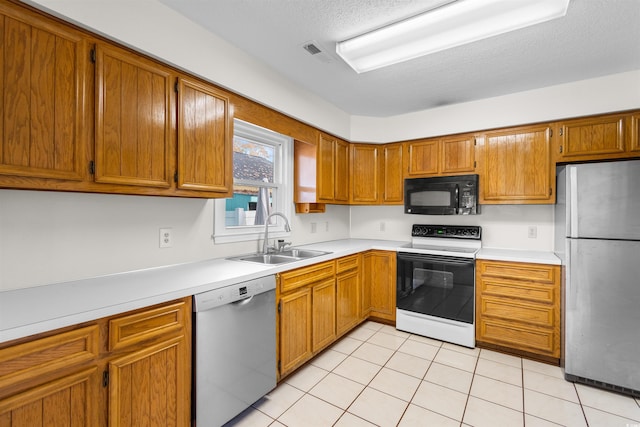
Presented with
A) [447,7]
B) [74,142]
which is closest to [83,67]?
[74,142]

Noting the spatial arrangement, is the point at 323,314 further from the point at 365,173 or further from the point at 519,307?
the point at 365,173

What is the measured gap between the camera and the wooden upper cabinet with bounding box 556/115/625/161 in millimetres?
2551

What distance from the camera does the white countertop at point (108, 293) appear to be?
42.9 inches

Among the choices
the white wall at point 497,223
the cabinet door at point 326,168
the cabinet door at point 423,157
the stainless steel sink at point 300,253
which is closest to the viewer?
the stainless steel sink at point 300,253

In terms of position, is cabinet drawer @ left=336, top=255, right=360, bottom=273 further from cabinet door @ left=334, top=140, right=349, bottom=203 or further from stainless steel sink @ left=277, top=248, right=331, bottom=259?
cabinet door @ left=334, top=140, right=349, bottom=203

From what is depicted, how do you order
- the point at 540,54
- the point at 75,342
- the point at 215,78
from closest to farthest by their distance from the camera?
the point at 75,342
the point at 215,78
the point at 540,54

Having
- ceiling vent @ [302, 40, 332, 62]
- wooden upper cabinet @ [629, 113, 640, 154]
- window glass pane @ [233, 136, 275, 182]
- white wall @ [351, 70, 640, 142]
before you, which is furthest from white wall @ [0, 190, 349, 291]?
wooden upper cabinet @ [629, 113, 640, 154]

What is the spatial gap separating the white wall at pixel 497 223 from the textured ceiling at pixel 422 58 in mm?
1235

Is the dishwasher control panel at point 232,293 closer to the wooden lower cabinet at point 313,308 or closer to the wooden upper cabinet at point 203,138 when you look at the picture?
the wooden lower cabinet at point 313,308

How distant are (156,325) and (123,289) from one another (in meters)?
0.26

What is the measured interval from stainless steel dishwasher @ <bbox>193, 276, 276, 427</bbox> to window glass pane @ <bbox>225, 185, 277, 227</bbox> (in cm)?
84

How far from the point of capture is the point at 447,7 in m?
1.72

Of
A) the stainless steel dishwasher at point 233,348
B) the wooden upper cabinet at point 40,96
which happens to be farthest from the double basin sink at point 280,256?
the wooden upper cabinet at point 40,96

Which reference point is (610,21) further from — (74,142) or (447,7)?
(74,142)
